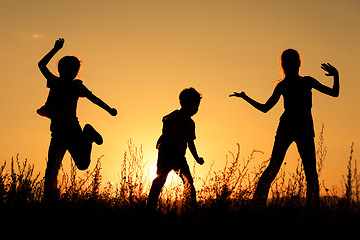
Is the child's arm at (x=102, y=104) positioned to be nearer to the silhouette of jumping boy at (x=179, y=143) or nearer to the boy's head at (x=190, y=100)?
the silhouette of jumping boy at (x=179, y=143)

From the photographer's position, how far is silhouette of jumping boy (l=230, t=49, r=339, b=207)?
6051 millimetres

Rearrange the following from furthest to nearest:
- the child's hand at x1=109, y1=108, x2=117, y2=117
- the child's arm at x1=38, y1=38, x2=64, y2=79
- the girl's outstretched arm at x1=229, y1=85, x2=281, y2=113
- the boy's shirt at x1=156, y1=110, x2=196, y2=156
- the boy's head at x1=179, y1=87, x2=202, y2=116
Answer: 1. the boy's head at x1=179, y1=87, x2=202, y2=116
2. the boy's shirt at x1=156, y1=110, x2=196, y2=156
3. the girl's outstretched arm at x1=229, y1=85, x2=281, y2=113
4. the child's arm at x1=38, y1=38, x2=64, y2=79
5. the child's hand at x1=109, y1=108, x2=117, y2=117

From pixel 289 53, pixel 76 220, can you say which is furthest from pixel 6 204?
pixel 289 53

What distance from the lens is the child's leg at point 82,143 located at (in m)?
6.22

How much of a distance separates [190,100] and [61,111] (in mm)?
1701

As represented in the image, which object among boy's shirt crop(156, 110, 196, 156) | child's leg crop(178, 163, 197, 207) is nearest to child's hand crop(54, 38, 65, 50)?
boy's shirt crop(156, 110, 196, 156)

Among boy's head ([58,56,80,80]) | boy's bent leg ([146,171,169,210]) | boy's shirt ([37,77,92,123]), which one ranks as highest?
boy's head ([58,56,80,80])

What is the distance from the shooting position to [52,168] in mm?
6090

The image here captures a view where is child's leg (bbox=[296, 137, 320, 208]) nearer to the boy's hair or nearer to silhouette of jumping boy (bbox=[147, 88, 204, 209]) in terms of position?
silhouette of jumping boy (bbox=[147, 88, 204, 209])

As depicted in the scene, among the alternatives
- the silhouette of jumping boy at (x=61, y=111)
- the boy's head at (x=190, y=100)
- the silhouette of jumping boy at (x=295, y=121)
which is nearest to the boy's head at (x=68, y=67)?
the silhouette of jumping boy at (x=61, y=111)

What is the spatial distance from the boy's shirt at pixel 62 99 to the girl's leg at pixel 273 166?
2.51 m

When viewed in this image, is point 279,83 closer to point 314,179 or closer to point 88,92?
point 314,179

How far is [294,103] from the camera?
243 inches

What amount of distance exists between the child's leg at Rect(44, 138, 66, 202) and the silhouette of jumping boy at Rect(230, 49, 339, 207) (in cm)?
237
